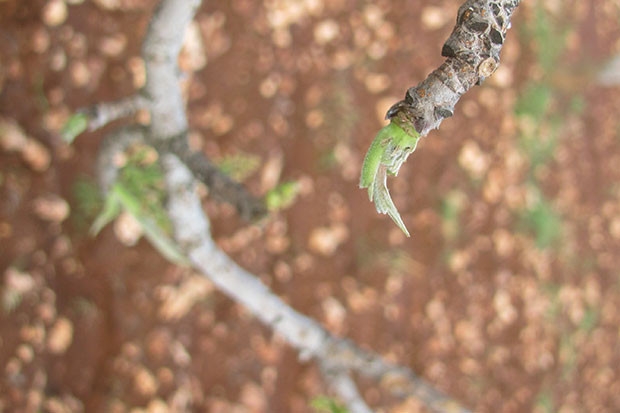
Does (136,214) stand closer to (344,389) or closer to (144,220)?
(144,220)

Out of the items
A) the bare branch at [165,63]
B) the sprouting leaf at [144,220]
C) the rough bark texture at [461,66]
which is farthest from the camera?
the sprouting leaf at [144,220]

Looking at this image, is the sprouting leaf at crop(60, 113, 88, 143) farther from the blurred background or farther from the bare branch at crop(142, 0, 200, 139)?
the blurred background

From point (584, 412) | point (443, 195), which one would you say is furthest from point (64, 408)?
point (584, 412)

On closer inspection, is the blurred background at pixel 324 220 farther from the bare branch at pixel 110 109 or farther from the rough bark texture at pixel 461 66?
the rough bark texture at pixel 461 66

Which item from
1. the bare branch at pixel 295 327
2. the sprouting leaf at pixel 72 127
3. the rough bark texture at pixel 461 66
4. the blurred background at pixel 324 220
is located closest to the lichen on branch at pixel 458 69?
the rough bark texture at pixel 461 66

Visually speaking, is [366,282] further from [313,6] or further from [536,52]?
[536,52]

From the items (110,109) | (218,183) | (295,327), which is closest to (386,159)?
(218,183)
